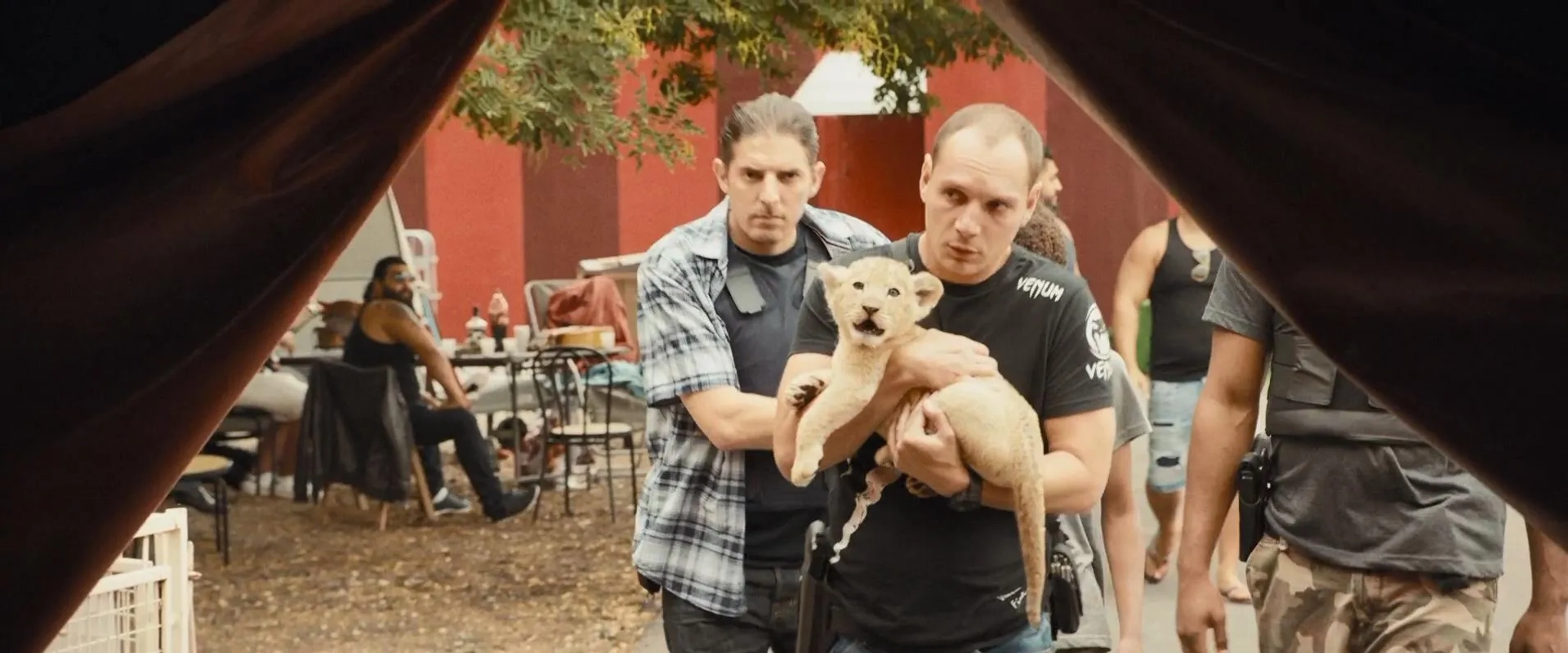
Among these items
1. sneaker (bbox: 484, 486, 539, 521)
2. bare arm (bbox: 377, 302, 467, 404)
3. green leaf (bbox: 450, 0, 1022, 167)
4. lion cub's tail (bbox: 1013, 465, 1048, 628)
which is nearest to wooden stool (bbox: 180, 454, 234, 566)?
bare arm (bbox: 377, 302, 467, 404)

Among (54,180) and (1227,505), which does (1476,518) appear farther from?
(54,180)

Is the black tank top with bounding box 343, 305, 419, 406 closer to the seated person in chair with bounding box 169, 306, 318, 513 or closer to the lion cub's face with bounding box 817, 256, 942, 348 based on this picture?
the seated person in chair with bounding box 169, 306, 318, 513

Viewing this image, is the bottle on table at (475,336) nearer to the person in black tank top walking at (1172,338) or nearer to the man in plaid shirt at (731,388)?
the person in black tank top walking at (1172,338)

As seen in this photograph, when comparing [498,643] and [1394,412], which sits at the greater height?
[1394,412]

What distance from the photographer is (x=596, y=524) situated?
8.82m

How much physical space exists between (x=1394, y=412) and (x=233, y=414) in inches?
324

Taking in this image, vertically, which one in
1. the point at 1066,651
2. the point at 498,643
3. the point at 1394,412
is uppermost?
the point at 1394,412

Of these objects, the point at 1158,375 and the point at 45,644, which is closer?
the point at 45,644

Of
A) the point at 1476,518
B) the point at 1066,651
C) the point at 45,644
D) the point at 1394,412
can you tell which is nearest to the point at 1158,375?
the point at 1066,651

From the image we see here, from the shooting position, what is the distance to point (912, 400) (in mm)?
2471

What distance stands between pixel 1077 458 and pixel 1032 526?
0.18 m

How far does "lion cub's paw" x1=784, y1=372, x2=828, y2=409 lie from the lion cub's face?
11cm

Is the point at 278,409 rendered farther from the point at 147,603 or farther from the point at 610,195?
the point at 147,603

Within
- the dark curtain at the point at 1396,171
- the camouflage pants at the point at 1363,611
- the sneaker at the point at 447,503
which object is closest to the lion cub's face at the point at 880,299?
the dark curtain at the point at 1396,171
